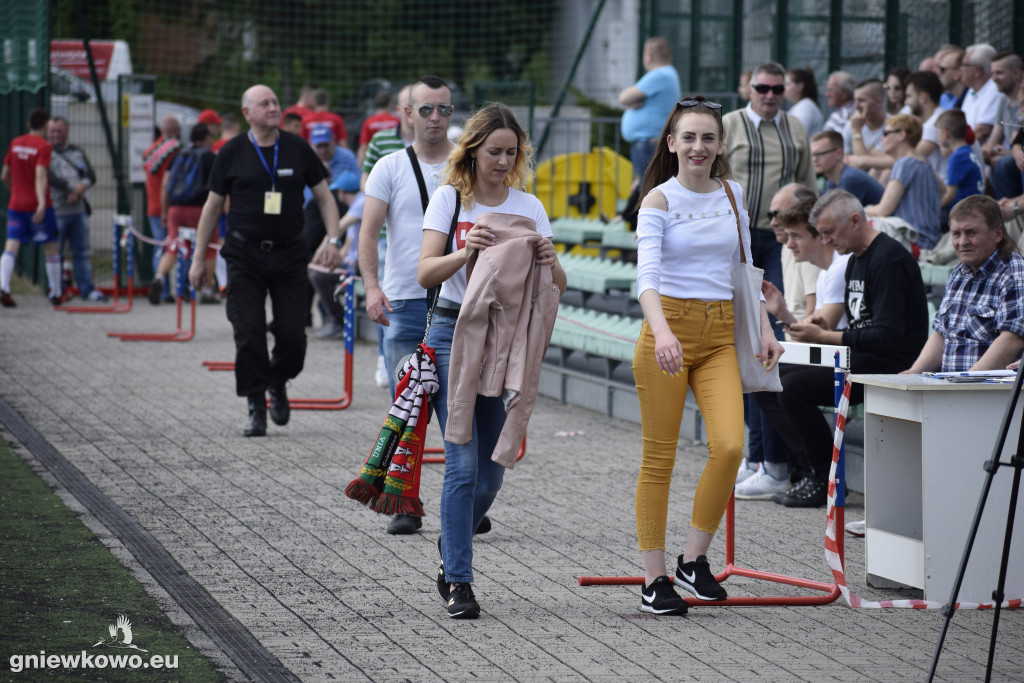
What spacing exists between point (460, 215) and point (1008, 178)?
17.8ft

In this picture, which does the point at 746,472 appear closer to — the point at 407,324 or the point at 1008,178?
Result: the point at 407,324

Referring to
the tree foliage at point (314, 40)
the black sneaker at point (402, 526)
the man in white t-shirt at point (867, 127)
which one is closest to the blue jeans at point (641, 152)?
the man in white t-shirt at point (867, 127)

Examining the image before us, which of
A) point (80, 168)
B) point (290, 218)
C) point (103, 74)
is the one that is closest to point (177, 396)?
point (290, 218)

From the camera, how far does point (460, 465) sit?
514 cm

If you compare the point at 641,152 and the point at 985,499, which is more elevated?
the point at 641,152

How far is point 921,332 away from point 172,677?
4.22 m

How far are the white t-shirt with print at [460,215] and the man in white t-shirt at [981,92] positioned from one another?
6381 millimetres

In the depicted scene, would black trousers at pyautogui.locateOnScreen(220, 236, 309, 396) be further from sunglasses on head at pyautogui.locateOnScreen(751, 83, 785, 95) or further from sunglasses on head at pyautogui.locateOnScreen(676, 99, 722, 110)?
sunglasses on head at pyautogui.locateOnScreen(676, 99, 722, 110)

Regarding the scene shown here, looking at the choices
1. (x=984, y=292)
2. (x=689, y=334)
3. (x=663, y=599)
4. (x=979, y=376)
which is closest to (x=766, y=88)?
(x=984, y=292)

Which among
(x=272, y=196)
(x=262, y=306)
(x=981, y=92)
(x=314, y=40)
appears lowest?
(x=262, y=306)

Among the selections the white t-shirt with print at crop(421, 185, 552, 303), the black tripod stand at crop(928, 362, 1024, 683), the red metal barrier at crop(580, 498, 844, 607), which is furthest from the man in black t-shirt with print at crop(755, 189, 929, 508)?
the black tripod stand at crop(928, 362, 1024, 683)

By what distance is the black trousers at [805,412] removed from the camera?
7.14 m

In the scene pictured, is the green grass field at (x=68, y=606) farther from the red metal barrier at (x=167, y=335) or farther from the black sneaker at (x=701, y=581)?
the red metal barrier at (x=167, y=335)

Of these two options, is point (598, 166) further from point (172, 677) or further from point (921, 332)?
point (172, 677)
